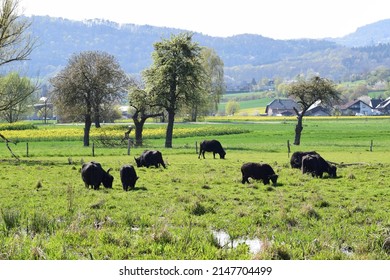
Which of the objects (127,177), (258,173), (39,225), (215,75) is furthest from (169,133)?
(215,75)

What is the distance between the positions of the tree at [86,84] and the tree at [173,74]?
6431mm

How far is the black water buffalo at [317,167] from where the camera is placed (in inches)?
1021

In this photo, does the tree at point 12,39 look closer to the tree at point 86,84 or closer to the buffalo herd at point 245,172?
the buffalo herd at point 245,172

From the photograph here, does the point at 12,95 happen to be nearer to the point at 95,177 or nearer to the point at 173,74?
the point at 173,74

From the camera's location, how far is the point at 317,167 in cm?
2600

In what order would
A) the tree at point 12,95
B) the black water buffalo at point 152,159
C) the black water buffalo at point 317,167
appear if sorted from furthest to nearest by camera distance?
the tree at point 12,95, the black water buffalo at point 152,159, the black water buffalo at point 317,167

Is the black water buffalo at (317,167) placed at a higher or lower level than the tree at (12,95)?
lower

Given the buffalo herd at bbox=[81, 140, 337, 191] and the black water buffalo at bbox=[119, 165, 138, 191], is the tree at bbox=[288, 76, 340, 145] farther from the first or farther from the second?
the black water buffalo at bbox=[119, 165, 138, 191]

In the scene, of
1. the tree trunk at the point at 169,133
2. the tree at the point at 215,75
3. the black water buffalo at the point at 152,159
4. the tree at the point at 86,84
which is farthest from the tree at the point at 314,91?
the tree at the point at 215,75

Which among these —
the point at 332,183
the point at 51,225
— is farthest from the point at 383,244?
the point at 332,183

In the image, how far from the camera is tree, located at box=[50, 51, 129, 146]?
2372 inches

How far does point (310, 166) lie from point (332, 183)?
3090mm

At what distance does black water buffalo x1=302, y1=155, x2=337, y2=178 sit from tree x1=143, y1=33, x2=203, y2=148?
30.5 m

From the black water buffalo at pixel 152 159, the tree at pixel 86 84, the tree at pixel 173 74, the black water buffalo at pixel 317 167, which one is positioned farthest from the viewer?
the tree at pixel 86 84
